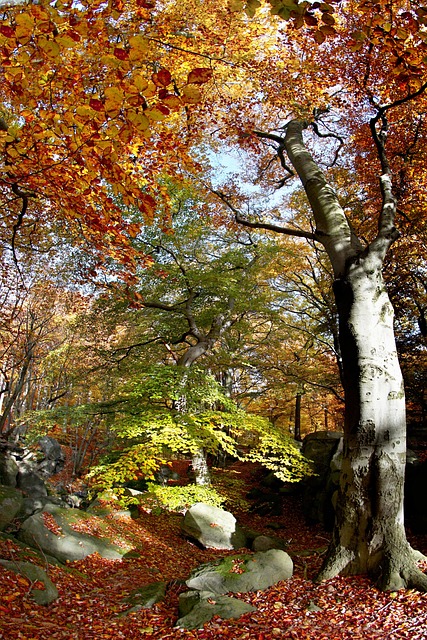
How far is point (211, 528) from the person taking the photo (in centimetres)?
838

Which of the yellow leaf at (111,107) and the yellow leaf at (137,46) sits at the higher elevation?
the yellow leaf at (137,46)

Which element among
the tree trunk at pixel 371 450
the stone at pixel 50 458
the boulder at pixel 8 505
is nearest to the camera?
the tree trunk at pixel 371 450

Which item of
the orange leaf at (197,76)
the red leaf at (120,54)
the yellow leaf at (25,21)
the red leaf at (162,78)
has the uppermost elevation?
the red leaf at (120,54)

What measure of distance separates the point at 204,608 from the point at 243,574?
3.19ft

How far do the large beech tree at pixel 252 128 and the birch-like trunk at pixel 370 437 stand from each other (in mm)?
13

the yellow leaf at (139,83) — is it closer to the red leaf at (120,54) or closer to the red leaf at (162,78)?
the red leaf at (162,78)

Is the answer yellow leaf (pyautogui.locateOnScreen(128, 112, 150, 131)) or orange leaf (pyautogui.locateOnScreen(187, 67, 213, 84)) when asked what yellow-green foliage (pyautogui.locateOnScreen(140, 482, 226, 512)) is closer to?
yellow leaf (pyautogui.locateOnScreen(128, 112, 150, 131))

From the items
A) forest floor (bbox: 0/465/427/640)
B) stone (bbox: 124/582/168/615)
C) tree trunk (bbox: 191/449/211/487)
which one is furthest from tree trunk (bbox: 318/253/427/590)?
tree trunk (bbox: 191/449/211/487)

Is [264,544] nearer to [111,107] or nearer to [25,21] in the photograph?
[111,107]

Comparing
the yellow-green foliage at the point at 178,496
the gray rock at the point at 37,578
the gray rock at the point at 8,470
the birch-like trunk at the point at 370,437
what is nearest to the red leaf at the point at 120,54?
the birch-like trunk at the point at 370,437

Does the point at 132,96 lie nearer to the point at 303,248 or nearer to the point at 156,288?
the point at 156,288

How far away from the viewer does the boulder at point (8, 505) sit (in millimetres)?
6971

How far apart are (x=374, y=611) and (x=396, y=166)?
8742 millimetres

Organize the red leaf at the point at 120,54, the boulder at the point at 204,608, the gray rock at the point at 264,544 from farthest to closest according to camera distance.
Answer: the gray rock at the point at 264,544
the boulder at the point at 204,608
the red leaf at the point at 120,54
